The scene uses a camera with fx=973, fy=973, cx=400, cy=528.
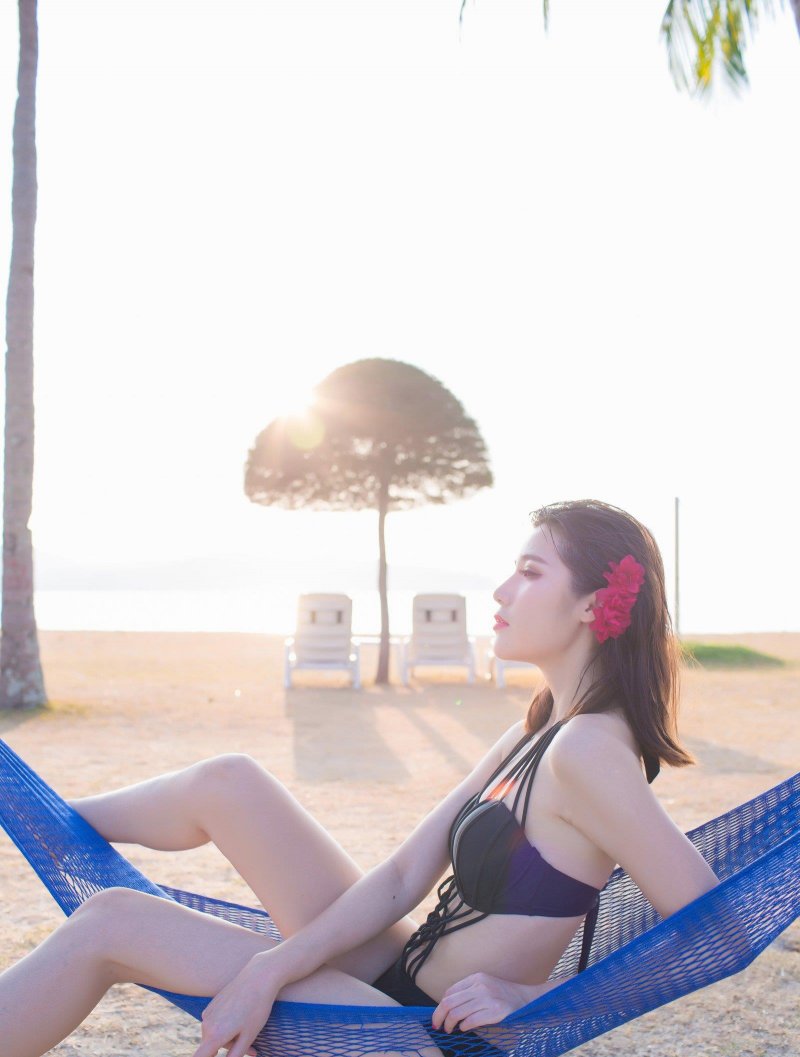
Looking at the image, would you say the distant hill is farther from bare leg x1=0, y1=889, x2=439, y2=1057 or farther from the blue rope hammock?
the blue rope hammock

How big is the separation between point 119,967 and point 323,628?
8.99m

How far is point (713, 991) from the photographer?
2559 mm

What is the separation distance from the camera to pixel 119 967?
4.90ft

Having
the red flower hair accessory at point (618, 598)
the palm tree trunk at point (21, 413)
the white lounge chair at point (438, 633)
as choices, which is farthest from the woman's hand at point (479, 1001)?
the white lounge chair at point (438, 633)

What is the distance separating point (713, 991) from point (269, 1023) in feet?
5.21

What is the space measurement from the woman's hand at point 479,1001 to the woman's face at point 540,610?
1.68ft

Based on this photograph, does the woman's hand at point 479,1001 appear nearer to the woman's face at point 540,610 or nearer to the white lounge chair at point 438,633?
the woman's face at point 540,610

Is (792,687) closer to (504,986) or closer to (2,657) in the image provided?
(2,657)

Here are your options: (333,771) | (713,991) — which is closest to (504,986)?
(713,991)

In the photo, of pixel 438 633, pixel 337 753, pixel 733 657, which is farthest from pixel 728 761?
pixel 733 657

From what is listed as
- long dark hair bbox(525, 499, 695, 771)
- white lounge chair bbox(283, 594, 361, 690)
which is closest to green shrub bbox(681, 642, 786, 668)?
white lounge chair bbox(283, 594, 361, 690)

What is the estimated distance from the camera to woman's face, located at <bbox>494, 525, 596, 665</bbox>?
1.68m

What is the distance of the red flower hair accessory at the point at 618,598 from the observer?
160cm

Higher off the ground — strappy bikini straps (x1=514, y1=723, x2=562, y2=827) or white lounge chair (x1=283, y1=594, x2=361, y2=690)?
strappy bikini straps (x1=514, y1=723, x2=562, y2=827)
